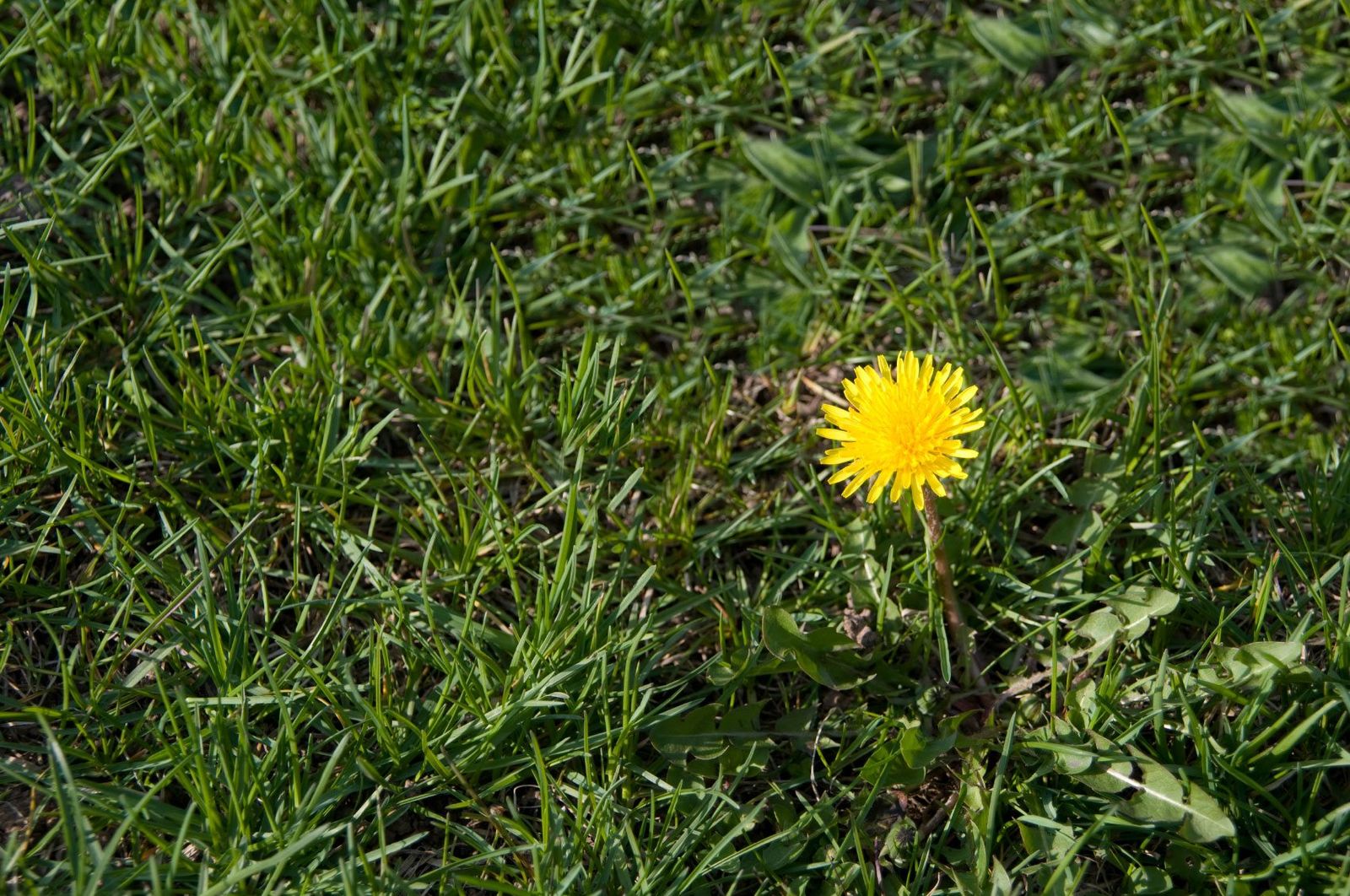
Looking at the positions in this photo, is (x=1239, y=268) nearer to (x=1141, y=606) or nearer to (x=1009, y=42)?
(x=1009, y=42)

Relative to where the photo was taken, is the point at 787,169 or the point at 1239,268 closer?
the point at 1239,268

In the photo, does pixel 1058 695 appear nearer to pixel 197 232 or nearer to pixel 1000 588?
pixel 1000 588

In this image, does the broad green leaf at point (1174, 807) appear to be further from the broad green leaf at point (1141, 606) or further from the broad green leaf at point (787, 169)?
the broad green leaf at point (787, 169)

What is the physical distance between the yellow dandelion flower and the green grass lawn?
0.28 meters

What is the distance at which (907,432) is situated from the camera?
2.07 meters

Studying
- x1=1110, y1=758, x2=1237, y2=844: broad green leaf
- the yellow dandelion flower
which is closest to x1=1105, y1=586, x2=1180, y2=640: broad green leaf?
x1=1110, y1=758, x2=1237, y2=844: broad green leaf

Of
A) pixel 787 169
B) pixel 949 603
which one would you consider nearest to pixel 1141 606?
pixel 949 603

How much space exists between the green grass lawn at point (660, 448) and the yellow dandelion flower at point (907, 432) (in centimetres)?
28

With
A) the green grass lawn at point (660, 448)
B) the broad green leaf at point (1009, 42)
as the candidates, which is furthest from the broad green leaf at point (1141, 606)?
the broad green leaf at point (1009, 42)

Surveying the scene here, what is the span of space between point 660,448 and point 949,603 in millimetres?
807

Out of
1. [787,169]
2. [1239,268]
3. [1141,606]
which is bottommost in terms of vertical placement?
[1141,606]

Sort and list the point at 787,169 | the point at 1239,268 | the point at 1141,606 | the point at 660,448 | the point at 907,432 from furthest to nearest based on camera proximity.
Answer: the point at 787,169, the point at 1239,268, the point at 660,448, the point at 1141,606, the point at 907,432

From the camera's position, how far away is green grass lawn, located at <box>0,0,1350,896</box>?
7.12ft

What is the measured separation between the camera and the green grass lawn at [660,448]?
217 centimetres
